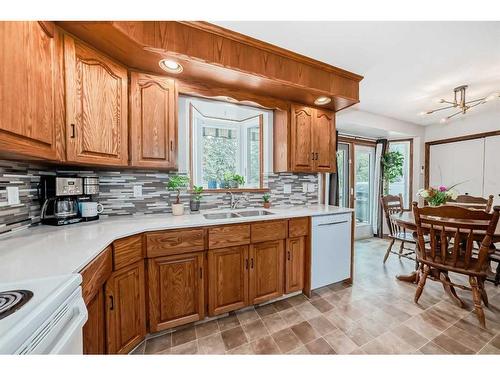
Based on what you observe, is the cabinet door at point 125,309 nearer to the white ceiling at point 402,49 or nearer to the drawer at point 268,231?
the drawer at point 268,231

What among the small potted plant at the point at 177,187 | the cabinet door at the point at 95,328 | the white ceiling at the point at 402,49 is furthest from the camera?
the small potted plant at the point at 177,187

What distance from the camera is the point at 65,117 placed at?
1.21 meters

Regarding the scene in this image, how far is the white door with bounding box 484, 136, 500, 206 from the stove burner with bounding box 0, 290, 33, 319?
17.4ft

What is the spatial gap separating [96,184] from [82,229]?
42 centimetres

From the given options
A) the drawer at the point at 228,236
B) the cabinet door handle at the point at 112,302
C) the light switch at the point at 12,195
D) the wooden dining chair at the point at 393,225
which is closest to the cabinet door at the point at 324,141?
the wooden dining chair at the point at 393,225

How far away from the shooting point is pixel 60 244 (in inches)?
40.9

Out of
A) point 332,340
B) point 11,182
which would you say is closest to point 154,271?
point 11,182

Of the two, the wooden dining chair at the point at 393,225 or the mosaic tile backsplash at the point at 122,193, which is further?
the wooden dining chair at the point at 393,225

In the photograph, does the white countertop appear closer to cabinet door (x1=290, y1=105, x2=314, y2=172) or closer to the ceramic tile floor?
the ceramic tile floor

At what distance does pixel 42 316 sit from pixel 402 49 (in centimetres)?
276

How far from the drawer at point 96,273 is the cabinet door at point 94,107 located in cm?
66

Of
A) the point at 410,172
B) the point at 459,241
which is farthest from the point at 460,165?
the point at 459,241

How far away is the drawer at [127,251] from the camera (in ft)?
3.88

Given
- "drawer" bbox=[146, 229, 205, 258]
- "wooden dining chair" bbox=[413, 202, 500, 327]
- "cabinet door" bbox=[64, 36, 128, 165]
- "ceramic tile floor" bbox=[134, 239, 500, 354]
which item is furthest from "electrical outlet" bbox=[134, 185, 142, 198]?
"wooden dining chair" bbox=[413, 202, 500, 327]
